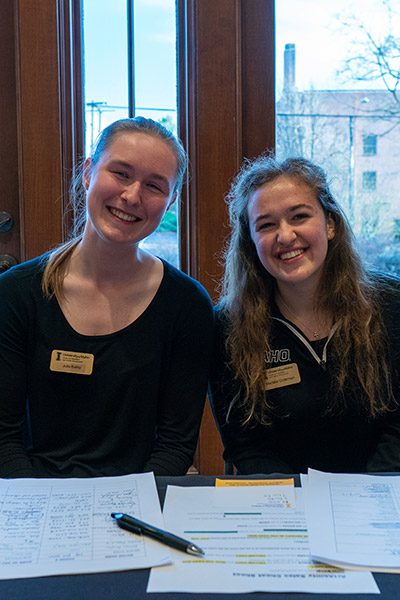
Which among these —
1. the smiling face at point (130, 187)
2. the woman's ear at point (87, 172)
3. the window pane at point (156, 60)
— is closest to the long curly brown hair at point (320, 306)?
the smiling face at point (130, 187)

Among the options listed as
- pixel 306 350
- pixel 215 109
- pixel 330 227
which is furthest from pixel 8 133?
pixel 306 350

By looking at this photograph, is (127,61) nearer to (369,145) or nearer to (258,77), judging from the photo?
(258,77)

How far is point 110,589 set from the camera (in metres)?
0.68

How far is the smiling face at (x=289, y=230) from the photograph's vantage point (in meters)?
1.35

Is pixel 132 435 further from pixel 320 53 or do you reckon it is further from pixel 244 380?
pixel 320 53

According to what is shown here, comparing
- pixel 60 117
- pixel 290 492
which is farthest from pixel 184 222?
pixel 290 492

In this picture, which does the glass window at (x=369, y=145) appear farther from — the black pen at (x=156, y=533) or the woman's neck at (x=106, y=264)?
the black pen at (x=156, y=533)

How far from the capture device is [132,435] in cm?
131

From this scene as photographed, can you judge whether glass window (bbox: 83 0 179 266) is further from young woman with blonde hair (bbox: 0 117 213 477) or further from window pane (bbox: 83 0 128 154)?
young woman with blonde hair (bbox: 0 117 213 477)

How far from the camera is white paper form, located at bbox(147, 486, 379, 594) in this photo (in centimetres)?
68

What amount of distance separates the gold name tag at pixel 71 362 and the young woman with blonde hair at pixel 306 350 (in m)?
0.32

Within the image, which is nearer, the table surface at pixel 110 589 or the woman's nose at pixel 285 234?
the table surface at pixel 110 589

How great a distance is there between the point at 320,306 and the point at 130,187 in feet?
1.80

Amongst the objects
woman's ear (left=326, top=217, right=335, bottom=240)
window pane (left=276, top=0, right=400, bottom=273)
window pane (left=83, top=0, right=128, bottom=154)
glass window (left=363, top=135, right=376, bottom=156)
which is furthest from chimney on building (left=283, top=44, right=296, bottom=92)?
woman's ear (left=326, top=217, right=335, bottom=240)
